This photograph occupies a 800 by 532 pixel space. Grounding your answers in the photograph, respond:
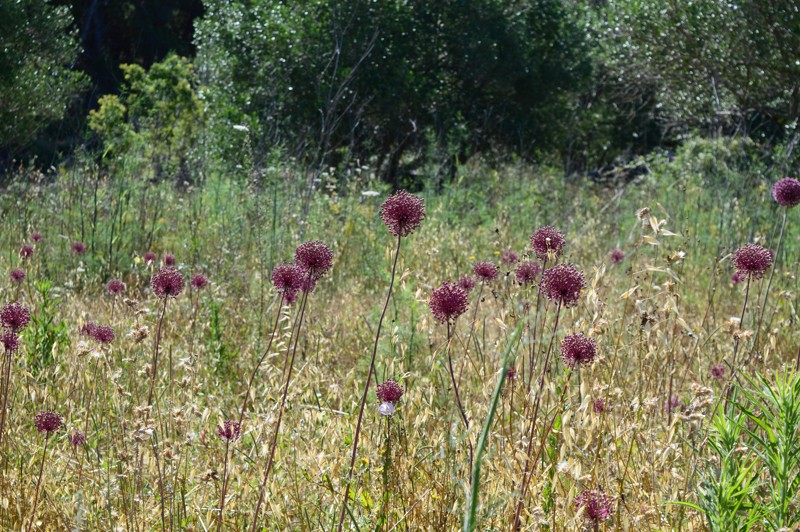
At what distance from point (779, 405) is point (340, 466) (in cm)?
126

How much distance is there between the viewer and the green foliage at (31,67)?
8875mm

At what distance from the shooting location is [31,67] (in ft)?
30.9

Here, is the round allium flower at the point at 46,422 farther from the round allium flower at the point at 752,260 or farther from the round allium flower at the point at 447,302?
the round allium flower at the point at 752,260

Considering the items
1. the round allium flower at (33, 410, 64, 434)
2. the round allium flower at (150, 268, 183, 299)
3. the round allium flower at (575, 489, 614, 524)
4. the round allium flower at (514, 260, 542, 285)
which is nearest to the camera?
the round allium flower at (575, 489, 614, 524)

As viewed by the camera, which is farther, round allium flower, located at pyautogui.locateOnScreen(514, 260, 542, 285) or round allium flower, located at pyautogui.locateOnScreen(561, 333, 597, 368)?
round allium flower, located at pyautogui.locateOnScreen(514, 260, 542, 285)

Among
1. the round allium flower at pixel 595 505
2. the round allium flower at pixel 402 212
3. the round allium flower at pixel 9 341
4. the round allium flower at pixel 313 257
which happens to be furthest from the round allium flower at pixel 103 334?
the round allium flower at pixel 595 505

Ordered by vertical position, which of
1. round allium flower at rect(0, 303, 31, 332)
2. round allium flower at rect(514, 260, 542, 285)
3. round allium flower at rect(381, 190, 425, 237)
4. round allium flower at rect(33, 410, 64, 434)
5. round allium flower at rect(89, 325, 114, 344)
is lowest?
round allium flower at rect(33, 410, 64, 434)

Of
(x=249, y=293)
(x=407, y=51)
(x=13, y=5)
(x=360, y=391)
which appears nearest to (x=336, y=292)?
(x=249, y=293)

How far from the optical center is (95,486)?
2.11 meters

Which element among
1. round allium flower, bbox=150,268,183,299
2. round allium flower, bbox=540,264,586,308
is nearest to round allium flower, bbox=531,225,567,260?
round allium flower, bbox=540,264,586,308

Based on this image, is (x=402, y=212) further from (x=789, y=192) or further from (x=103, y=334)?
(x=789, y=192)

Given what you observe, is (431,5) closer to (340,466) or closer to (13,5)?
(13,5)

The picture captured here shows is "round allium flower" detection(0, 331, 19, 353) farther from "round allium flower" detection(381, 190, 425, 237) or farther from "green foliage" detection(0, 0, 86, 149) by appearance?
"green foliage" detection(0, 0, 86, 149)

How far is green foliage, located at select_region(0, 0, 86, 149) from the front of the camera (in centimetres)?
888
